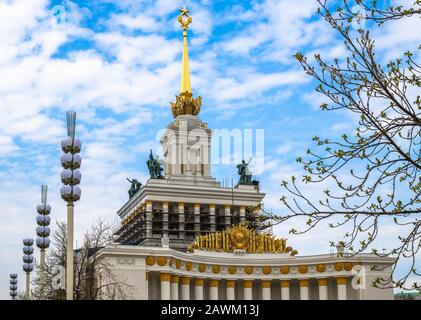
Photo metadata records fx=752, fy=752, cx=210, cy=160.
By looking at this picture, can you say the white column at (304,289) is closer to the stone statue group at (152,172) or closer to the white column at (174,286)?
the white column at (174,286)

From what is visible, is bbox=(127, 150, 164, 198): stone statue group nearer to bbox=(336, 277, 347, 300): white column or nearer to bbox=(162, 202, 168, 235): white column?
bbox=(162, 202, 168, 235): white column

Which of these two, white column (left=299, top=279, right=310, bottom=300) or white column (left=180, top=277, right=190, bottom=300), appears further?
white column (left=299, top=279, right=310, bottom=300)

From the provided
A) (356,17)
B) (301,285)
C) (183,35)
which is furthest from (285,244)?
(356,17)

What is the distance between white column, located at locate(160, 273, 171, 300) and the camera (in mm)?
54688

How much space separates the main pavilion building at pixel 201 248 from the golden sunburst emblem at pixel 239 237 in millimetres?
83

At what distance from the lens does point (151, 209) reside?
66.2m

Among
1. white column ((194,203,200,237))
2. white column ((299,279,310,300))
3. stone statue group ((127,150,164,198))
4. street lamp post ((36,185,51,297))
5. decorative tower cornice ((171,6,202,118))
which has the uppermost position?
decorative tower cornice ((171,6,202,118))

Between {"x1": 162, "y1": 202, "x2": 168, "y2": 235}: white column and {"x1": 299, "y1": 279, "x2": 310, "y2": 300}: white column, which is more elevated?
{"x1": 162, "y1": 202, "x2": 168, "y2": 235}: white column

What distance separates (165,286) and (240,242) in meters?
9.67

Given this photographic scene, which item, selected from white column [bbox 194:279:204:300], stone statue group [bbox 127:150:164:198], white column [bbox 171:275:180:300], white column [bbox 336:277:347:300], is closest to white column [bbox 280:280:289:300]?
white column [bbox 336:277:347:300]

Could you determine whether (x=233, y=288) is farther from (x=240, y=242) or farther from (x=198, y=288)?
(x=240, y=242)

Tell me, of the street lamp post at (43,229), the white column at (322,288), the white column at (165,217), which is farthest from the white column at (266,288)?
→ the street lamp post at (43,229)
